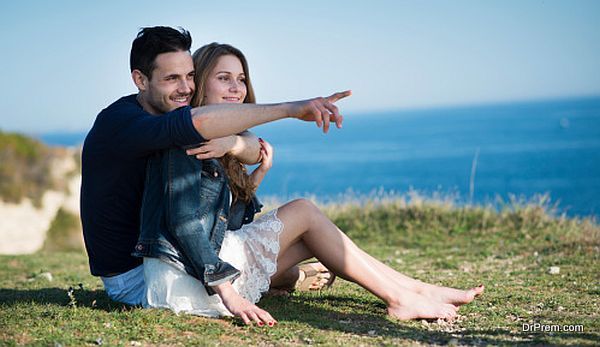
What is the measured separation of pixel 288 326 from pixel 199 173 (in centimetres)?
103

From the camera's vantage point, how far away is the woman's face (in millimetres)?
4457

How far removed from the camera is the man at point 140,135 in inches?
139

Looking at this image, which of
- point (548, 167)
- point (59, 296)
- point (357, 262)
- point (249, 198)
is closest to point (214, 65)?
point (249, 198)

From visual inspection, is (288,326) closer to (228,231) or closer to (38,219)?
(228,231)

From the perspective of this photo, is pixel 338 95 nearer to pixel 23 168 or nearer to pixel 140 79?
pixel 140 79

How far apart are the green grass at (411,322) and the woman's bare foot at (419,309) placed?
64mm

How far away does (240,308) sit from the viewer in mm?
3811

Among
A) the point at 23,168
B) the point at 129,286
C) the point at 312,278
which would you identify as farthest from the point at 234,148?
the point at 23,168

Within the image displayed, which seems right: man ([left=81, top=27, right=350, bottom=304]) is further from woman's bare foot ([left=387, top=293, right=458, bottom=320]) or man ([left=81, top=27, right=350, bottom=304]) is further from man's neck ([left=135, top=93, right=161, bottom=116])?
woman's bare foot ([left=387, top=293, right=458, bottom=320])

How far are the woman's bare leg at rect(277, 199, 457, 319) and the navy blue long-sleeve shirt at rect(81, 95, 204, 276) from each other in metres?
0.93

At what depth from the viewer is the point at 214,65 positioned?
4465mm

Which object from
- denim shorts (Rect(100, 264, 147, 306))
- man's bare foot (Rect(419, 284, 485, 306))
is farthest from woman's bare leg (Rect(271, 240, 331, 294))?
denim shorts (Rect(100, 264, 147, 306))

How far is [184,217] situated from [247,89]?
4.31 feet

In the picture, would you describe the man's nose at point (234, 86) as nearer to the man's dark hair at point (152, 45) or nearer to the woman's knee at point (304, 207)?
the man's dark hair at point (152, 45)
